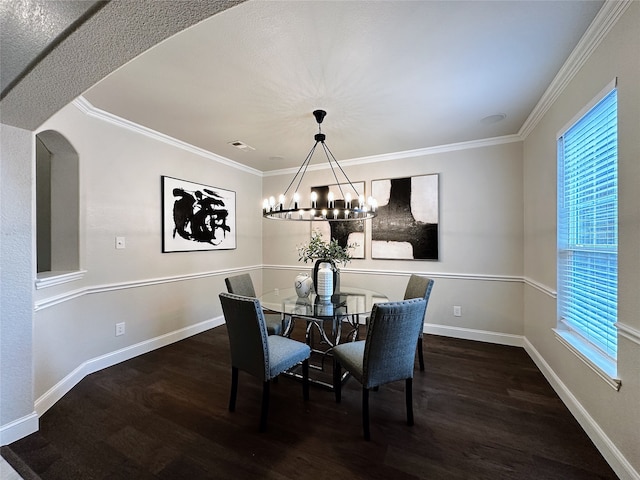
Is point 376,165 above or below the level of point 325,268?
above

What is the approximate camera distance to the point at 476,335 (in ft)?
11.3

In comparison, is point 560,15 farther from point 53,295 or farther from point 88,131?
point 53,295

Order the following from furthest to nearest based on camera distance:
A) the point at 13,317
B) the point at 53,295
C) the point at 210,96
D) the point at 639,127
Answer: the point at 210,96 → the point at 53,295 → the point at 13,317 → the point at 639,127

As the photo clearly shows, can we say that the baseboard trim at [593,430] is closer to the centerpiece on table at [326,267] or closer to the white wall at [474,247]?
the white wall at [474,247]

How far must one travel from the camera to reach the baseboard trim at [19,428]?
1705 millimetres

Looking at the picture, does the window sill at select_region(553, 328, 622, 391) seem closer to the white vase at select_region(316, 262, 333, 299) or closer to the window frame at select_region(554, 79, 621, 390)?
the window frame at select_region(554, 79, 621, 390)

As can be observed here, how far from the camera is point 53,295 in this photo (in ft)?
7.17

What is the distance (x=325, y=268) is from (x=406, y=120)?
5.62 ft

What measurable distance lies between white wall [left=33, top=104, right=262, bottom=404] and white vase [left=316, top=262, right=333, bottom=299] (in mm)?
1888

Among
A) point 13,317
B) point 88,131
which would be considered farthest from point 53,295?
point 88,131

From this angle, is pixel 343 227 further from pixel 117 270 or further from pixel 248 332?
pixel 117 270

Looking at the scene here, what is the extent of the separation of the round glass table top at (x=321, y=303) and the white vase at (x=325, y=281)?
6 cm

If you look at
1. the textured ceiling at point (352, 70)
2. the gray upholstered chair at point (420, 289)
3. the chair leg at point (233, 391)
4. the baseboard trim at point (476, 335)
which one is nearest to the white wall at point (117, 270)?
the textured ceiling at point (352, 70)

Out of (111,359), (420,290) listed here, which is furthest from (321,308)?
(111,359)
